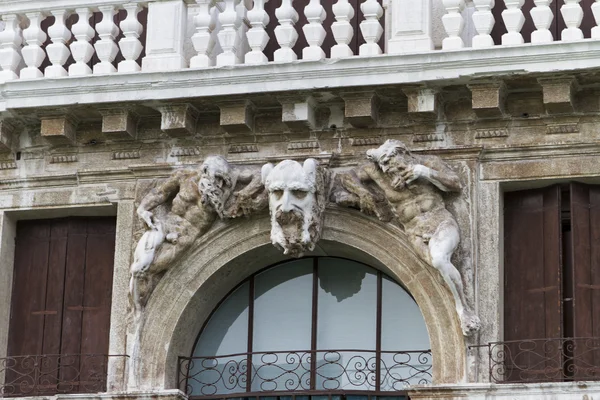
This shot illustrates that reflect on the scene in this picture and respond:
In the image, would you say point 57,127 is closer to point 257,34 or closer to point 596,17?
point 257,34

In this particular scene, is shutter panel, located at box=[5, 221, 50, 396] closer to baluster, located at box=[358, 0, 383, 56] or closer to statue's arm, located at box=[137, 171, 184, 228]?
statue's arm, located at box=[137, 171, 184, 228]

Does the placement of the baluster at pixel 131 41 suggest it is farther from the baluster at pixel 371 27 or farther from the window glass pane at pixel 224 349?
the window glass pane at pixel 224 349

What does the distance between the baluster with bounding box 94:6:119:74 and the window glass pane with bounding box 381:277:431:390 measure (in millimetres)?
2840

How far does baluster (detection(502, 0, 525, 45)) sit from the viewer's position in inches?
567

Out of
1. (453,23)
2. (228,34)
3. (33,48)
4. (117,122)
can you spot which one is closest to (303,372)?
(117,122)

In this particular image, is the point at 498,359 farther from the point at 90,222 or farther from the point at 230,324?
the point at 90,222

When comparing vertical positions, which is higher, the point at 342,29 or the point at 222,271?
the point at 342,29

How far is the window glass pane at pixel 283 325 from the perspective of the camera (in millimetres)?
15000

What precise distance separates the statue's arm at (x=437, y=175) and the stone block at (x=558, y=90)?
90 centimetres

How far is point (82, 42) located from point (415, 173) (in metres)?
3.02

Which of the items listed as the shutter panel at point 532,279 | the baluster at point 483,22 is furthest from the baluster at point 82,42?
the shutter panel at point 532,279

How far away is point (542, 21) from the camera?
14.4m

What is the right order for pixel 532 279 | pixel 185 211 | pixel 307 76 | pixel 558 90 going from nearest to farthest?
pixel 558 90 → pixel 532 279 → pixel 307 76 → pixel 185 211

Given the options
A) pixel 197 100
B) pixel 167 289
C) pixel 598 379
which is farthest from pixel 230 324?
pixel 598 379
